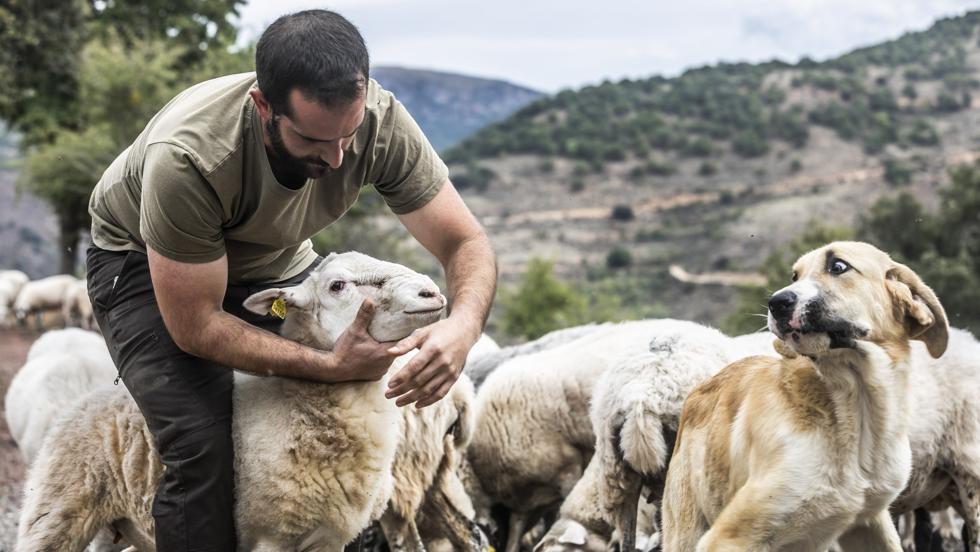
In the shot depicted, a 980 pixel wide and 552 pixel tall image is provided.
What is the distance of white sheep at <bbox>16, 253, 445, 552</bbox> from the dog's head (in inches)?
55.9

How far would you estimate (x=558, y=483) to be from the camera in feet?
27.0

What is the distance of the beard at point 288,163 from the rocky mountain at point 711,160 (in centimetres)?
3980

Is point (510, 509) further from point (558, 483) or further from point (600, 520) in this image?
point (600, 520)

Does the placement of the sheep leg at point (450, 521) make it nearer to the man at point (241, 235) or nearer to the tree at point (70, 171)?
the man at point (241, 235)

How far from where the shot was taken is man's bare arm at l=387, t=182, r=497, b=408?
4051 millimetres

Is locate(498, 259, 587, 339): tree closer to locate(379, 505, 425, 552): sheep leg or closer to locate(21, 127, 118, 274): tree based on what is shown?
locate(21, 127, 118, 274): tree

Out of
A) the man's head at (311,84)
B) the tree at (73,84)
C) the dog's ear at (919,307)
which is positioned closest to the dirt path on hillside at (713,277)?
the tree at (73,84)

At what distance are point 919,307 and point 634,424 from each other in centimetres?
216

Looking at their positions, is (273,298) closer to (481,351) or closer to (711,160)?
(481,351)

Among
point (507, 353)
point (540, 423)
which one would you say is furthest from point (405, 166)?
point (507, 353)

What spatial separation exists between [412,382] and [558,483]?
4.46 meters

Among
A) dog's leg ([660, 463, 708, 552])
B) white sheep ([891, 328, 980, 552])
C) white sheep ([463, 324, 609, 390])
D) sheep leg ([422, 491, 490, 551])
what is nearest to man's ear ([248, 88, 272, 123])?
dog's leg ([660, 463, 708, 552])

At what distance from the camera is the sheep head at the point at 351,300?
14.4ft

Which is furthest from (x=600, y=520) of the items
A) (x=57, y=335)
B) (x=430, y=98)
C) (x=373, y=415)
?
(x=430, y=98)
